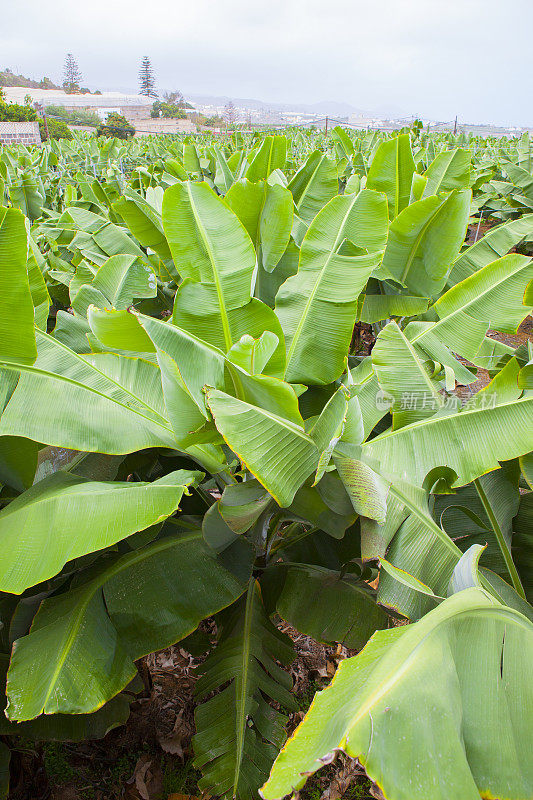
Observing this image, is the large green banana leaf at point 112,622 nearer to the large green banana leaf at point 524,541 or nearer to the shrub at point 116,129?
the large green banana leaf at point 524,541

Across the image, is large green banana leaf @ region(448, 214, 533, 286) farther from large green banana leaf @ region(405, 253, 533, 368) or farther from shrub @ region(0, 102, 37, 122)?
shrub @ region(0, 102, 37, 122)

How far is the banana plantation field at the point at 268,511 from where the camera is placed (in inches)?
31.6

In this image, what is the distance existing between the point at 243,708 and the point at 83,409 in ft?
3.37

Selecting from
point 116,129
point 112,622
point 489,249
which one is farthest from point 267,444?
point 116,129

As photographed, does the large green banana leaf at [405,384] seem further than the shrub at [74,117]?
No

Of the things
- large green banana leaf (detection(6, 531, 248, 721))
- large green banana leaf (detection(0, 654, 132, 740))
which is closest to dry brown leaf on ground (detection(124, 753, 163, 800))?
large green banana leaf (detection(0, 654, 132, 740))

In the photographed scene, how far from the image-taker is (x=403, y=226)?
2.28m

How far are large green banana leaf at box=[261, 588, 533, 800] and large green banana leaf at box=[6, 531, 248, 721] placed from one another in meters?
0.59

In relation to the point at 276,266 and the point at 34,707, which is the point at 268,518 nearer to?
the point at 34,707

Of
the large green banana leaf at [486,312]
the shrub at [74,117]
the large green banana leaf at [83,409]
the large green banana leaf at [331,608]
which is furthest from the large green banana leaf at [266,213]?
the shrub at [74,117]

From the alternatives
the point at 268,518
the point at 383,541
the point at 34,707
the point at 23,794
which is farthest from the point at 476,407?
the point at 23,794

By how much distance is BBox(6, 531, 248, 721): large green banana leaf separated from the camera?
1.09 meters

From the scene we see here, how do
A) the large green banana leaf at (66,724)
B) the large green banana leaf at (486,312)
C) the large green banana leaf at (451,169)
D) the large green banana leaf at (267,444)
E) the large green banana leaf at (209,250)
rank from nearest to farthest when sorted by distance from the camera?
the large green banana leaf at (267,444) < the large green banana leaf at (66,724) < the large green banana leaf at (209,250) < the large green banana leaf at (486,312) < the large green banana leaf at (451,169)

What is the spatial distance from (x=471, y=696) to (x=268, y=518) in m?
0.85
